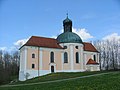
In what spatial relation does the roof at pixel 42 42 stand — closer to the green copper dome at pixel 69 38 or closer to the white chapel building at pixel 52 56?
the white chapel building at pixel 52 56

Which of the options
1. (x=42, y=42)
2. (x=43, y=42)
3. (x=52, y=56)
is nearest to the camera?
(x=52, y=56)

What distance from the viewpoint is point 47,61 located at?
48.8 metres

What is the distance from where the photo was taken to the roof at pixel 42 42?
4839 cm

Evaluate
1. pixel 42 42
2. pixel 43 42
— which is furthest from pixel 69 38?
pixel 42 42

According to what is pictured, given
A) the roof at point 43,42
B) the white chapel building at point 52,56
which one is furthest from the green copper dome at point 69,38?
the roof at point 43,42

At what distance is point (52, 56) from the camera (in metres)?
49.9

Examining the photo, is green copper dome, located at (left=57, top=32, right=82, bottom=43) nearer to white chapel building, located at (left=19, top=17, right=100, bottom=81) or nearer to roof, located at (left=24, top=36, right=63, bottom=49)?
white chapel building, located at (left=19, top=17, right=100, bottom=81)

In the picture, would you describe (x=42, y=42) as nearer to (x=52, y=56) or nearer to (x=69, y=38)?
(x=52, y=56)

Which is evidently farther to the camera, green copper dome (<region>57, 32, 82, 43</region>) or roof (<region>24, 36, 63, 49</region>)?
green copper dome (<region>57, 32, 82, 43</region>)

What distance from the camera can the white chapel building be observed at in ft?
153

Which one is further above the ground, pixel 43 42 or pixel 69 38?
pixel 69 38

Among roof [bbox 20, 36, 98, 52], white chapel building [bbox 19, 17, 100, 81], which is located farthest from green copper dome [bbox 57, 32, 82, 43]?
roof [bbox 20, 36, 98, 52]

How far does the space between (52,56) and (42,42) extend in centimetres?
386

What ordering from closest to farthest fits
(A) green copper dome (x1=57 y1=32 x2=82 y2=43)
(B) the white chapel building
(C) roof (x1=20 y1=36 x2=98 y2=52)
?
(B) the white chapel building → (C) roof (x1=20 y1=36 x2=98 y2=52) → (A) green copper dome (x1=57 y1=32 x2=82 y2=43)
